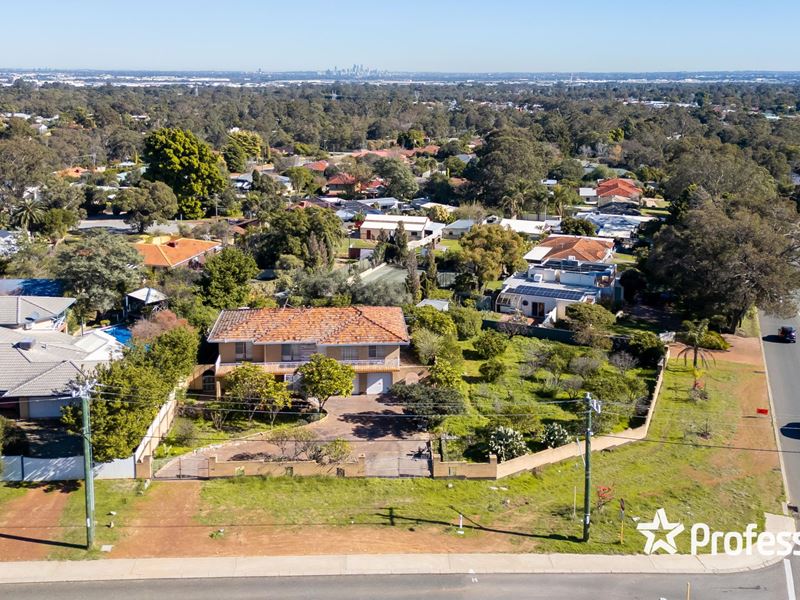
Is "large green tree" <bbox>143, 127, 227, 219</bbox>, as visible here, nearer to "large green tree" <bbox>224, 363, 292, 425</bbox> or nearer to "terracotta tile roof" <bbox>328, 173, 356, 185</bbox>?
"terracotta tile roof" <bbox>328, 173, 356, 185</bbox>

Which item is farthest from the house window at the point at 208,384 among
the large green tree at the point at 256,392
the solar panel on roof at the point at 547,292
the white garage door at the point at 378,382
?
the solar panel on roof at the point at 547,292

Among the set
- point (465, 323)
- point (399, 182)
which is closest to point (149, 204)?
point (399, 182)

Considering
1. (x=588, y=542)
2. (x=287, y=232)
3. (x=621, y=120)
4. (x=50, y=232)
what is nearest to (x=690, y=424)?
(x=588, y=542)

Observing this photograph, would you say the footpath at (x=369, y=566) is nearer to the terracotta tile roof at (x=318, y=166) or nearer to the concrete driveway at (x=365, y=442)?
the concrete driveway at (x=365, y=442)

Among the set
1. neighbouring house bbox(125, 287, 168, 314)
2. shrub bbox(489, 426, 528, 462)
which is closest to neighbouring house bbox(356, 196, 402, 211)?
neighbouring house bbox(125, 287, 168, 314)

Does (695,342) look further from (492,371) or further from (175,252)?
(175,252)
